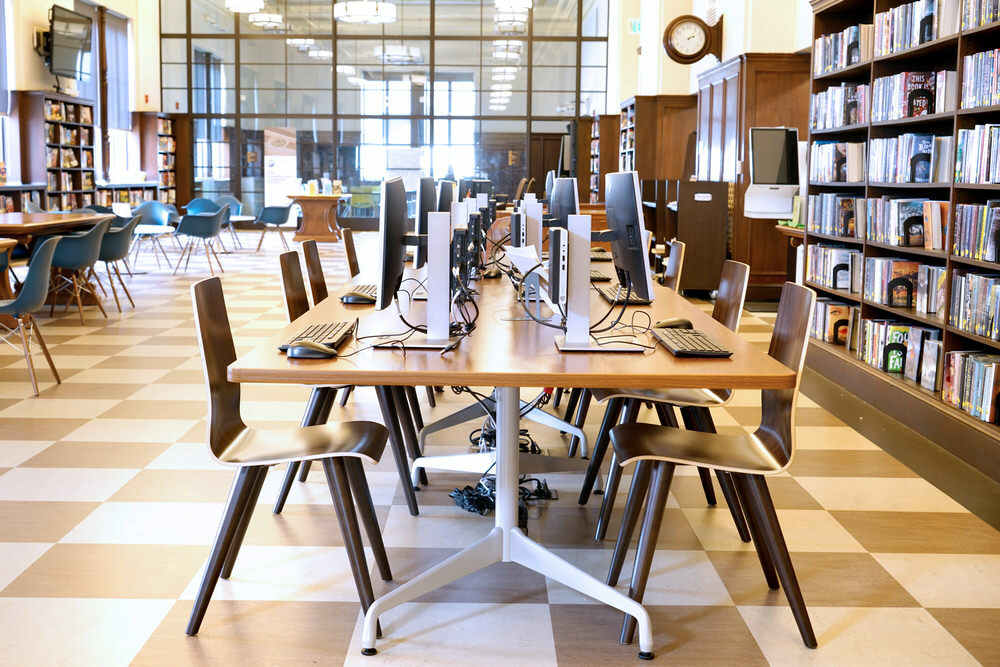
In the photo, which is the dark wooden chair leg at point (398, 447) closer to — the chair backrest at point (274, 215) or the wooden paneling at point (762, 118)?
the wooden paneling at point (762, 118)

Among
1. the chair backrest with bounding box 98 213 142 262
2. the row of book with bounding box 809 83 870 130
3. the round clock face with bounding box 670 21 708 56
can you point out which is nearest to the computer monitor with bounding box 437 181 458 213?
the row of book with bounding box 809 83 870 130

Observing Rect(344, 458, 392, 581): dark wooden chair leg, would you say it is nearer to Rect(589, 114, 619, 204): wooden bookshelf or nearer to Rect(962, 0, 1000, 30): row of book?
Rect(962, 0, 1000, 30): row of book

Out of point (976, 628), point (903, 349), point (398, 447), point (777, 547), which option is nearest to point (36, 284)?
point (398, 447)

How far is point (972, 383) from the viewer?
4.11 metres

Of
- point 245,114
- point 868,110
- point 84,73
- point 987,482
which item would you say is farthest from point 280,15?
point 987,482

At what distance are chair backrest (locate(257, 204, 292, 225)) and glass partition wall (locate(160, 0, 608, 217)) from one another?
4729 mm

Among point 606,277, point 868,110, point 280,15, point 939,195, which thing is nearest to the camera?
point 606,277

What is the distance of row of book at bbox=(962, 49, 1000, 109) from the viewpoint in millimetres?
3990

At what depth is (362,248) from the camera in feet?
49.1

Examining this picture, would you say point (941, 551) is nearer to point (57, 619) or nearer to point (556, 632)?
point (556, 632)

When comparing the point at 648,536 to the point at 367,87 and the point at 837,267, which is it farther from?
the point at 367,87

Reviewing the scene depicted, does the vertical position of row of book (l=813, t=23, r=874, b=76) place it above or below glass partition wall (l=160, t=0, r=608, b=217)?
below

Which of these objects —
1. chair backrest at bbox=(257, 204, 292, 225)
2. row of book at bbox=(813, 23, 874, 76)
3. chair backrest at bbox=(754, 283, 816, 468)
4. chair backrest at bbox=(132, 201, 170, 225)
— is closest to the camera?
chair backrest at bbox=(754, 283, 816, 468)

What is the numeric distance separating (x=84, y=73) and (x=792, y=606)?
14.5 meters
